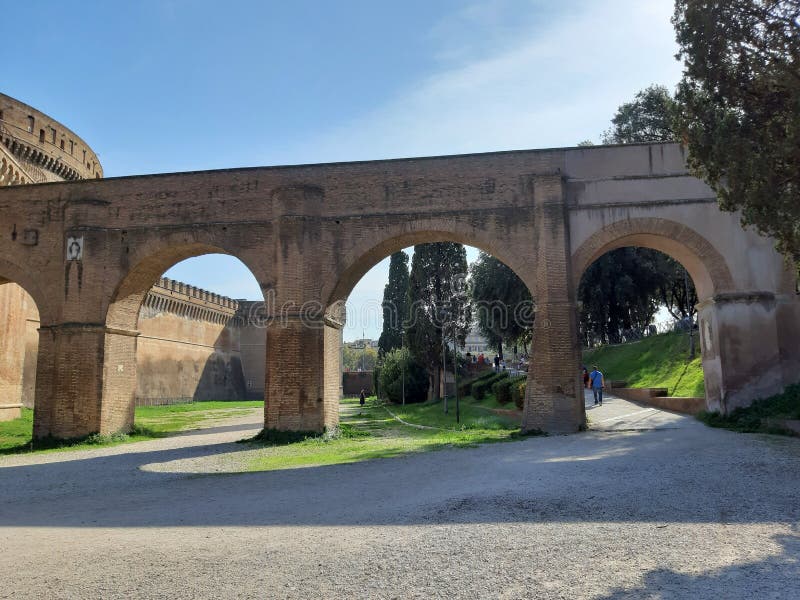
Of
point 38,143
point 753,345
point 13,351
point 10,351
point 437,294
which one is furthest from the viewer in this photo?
point 38,143

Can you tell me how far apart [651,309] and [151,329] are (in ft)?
94.9

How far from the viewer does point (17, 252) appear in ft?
51.5

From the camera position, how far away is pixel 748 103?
9.40 metres

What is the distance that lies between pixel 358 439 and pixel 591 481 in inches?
309

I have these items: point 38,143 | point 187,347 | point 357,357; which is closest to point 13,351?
point 38,143

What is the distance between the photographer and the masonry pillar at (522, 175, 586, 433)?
42.0ft

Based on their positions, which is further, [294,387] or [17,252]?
[17,252]

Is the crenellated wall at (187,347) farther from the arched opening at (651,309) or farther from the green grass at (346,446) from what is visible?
the arched opening at (651,309)

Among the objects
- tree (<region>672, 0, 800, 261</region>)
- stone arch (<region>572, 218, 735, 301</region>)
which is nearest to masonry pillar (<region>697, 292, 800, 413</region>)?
stone arch (<region>572, 218, 735, 301</region>)

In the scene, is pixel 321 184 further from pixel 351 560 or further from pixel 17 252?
pixel 351 560

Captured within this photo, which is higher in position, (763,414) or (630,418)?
(763,414)

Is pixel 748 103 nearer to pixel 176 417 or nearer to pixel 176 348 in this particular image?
pixel 176 417

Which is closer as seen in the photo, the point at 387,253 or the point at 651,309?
the point at 387,253

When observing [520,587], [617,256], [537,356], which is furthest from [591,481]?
[617,256]
